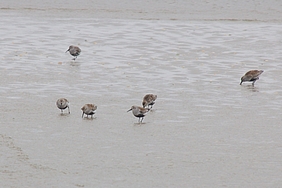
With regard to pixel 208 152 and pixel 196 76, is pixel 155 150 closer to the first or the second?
pixel 208 152

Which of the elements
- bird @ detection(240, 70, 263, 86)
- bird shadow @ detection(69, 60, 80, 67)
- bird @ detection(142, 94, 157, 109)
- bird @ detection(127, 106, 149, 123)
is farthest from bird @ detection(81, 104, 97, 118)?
bird shadow @ detection(69, 60, 80, 67)

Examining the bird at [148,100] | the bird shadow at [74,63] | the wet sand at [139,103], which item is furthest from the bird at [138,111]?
the bird shadow at [74,63]

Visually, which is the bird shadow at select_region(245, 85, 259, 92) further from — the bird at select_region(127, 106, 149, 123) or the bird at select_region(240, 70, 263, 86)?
the bird at select_region(127, 106, 149, 123)

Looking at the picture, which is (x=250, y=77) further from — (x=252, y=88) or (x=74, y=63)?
(x=74, y=63)

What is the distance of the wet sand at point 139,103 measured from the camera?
32.8 feet

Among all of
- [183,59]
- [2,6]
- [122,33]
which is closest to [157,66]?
[183,59]

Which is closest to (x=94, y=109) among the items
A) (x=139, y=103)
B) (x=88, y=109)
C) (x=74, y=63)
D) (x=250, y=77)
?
(x=88, y=109)

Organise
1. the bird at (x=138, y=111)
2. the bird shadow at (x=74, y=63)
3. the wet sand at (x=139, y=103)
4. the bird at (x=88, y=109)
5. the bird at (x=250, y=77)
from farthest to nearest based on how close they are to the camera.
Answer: the bird shadow at (x=74, y=63)
the bird at (x=250, y=77)
the bird at (x=88, y=109)
the bird at (x=138, y=111)
the wet sand at (x=139, y=103)

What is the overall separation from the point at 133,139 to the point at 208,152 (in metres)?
1.36

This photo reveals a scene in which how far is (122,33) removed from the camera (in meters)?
26.9

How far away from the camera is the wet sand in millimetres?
9984

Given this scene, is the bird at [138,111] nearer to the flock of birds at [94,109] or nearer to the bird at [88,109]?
the flock of birds at [94,109]

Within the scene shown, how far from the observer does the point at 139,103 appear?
14586 millimetres

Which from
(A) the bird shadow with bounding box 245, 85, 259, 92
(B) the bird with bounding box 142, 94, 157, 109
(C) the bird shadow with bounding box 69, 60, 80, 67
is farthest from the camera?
(C) the bird shadow with bounding box 69, 60, 80, 67
